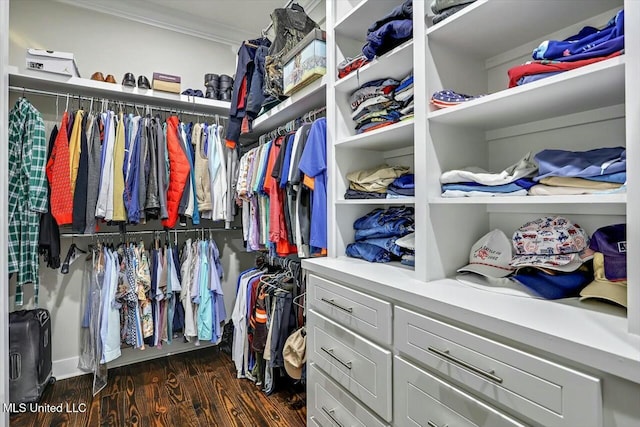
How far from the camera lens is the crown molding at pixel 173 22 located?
2432mm

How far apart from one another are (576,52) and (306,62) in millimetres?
1188

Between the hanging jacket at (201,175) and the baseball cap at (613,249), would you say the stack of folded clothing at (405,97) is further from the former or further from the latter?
the hanging jacket at (201,175)

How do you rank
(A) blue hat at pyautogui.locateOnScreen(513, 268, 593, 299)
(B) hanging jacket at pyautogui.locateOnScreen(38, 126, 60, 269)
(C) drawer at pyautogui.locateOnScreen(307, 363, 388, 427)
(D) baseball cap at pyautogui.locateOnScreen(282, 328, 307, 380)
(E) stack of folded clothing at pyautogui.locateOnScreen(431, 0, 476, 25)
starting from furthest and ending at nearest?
(B) hanging jacket at pyautogui.locateOnScreen(38, 126, 60, 269) → (D) baseball cap at pyautogui.locateOnScreen(282, 328, 307, 380) → (C) drawer at pyautogui.locateOnScreen(307, 363, 388, 427) → (E) stack of folded clothing at pyautogui.locateOnScreen(431, 0, 476, 25) → (A) blue hat at pyautogui.locateOnScreen(513, 268, 593, 299)

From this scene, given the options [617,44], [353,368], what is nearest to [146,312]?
[353,368]

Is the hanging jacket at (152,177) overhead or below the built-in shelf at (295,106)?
below

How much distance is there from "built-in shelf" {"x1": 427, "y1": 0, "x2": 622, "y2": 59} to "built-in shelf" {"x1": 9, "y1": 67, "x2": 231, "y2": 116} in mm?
1962

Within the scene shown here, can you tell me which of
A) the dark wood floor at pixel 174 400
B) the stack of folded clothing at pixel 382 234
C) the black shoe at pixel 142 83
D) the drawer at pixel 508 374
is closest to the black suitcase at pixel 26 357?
the dark wood floor at pixel 174 400

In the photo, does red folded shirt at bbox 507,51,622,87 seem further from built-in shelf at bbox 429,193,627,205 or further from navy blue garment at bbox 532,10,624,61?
built-in shelf at bbox 429,193,627,205

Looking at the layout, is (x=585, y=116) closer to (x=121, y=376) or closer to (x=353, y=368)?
(x=353, y=368)

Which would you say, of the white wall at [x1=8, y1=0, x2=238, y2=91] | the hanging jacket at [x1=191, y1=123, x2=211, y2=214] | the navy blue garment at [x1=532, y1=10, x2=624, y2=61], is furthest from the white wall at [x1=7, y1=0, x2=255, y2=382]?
the navy blue garment at [x1=532, y1=10, x2=624, y2=61]

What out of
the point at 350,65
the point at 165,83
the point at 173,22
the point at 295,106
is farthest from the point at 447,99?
the point at 173,22

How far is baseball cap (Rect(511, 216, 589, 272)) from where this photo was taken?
2.88ft

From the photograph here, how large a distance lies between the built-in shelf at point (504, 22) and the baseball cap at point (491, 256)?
66 centimetres

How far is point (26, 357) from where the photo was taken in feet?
6.44
